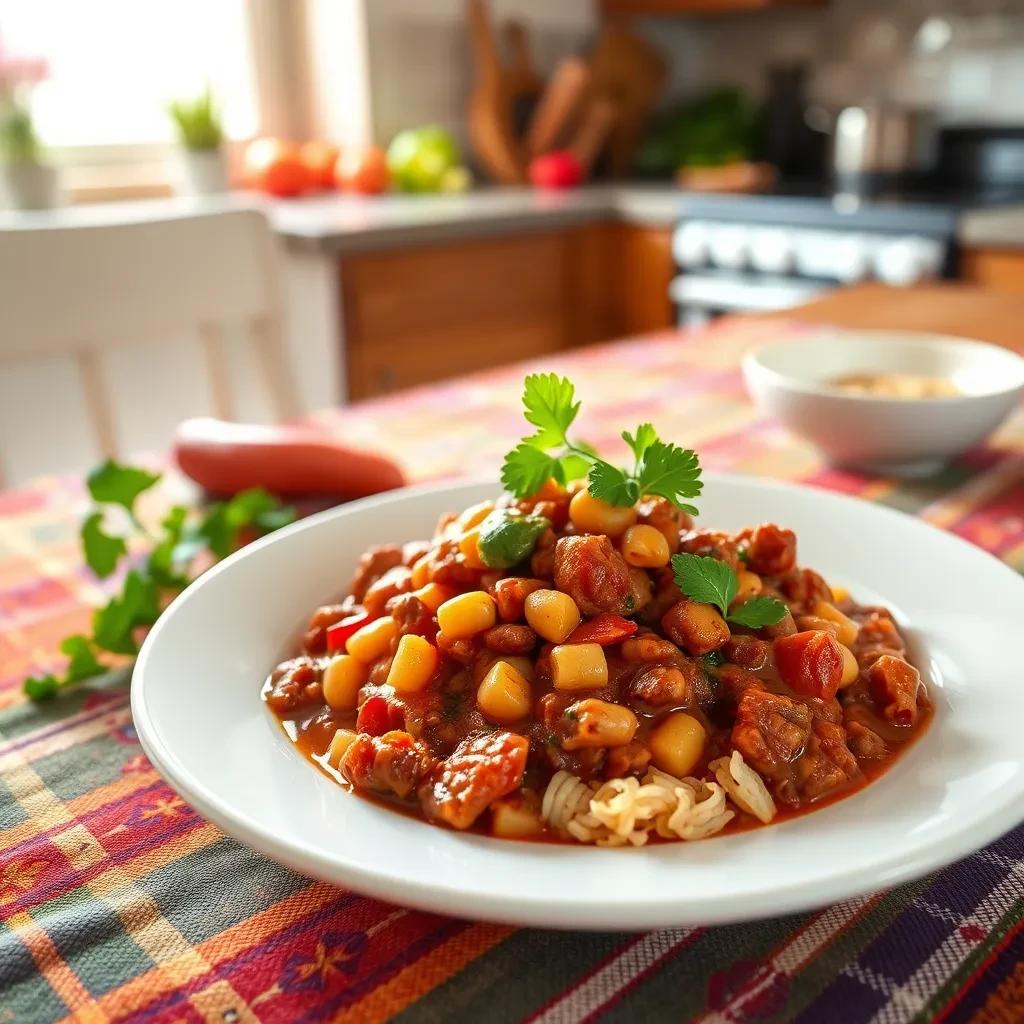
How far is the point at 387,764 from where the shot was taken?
74 cm

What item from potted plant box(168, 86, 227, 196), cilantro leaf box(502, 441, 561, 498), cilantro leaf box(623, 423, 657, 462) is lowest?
cilantro leaf box(502, 441, 561, 498)

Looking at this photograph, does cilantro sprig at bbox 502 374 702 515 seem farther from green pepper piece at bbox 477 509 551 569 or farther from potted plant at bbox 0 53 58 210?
potted plant at bbox 0 53 58 210

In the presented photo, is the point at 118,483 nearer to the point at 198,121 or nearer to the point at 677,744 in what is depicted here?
the point at 677,744

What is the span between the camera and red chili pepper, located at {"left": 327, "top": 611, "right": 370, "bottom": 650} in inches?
37.4

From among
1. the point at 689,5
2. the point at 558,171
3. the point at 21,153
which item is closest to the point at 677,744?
the point at 21,153

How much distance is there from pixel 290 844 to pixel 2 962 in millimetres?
247

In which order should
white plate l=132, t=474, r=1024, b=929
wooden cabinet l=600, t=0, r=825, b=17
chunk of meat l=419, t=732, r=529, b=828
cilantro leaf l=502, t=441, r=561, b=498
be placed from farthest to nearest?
wooden cabinet l=600, t=0, r=825, b=17 → cilantro leaf l=502, t=441, r=561, b=498 → chunk of meat l=419, t=732, r=529, b=828 → white plate l=132, t=474, r=1024, b=929

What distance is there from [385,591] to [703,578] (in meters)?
0.31

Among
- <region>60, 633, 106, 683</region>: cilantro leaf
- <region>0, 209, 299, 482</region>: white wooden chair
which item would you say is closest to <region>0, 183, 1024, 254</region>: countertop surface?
<region>0, 209, 299, 482</region>: white wooden chair

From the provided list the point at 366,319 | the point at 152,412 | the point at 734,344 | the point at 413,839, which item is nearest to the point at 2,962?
the point at 413,839

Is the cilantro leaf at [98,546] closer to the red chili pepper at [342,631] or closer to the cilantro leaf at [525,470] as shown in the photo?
the red chili pepper at [342,631]

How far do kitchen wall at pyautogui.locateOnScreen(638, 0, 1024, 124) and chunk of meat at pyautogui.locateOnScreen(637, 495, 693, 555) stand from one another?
4009 millimetres

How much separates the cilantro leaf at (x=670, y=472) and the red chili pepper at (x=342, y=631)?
0.28m

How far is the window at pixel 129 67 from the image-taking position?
386cm
